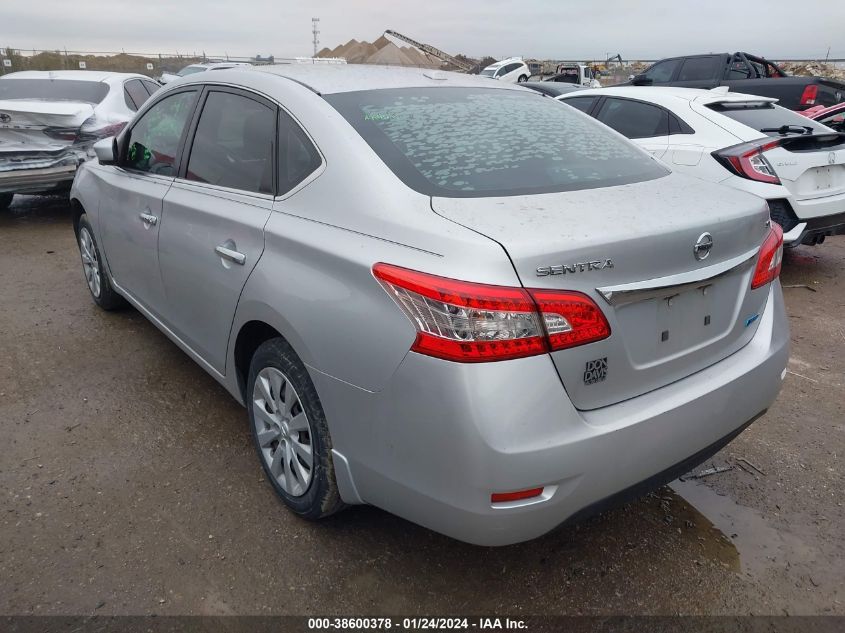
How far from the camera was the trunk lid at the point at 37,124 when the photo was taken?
6.90 metres

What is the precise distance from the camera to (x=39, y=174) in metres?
6.94

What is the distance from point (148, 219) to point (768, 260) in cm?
282

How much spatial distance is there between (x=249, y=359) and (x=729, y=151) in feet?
14.0

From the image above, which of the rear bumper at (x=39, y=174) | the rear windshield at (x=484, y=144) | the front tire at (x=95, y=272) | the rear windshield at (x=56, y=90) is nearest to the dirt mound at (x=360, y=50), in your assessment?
the rear windshield at (x=56, y=90)

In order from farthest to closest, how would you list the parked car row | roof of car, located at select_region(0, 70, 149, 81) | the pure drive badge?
the parked car row, roof of car, located at select_region(0, 70, 149, 81), the pure drive badge

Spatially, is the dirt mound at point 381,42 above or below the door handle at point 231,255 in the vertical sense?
above

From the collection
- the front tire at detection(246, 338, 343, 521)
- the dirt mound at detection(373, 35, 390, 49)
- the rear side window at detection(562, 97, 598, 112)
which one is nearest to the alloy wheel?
the front tire at detection(246, 338, 343, 521)

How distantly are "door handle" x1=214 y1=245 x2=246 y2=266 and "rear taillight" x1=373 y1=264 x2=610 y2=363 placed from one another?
38.3 inches

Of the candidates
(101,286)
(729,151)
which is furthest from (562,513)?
(729,151)

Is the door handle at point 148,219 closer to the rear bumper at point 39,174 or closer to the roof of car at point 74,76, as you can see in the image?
the rear bumper at point 39,174

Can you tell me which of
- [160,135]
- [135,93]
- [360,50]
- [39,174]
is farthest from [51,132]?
[360,50]

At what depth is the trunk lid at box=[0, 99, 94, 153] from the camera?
22.6 feet

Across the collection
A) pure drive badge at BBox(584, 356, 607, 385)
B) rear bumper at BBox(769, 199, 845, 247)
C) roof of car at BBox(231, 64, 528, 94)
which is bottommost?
rear bumper at BBox(769, 199, 845, 247)

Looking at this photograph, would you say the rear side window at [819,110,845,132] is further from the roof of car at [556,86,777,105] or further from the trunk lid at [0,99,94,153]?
the trunk lid at [0,99,94,153]
